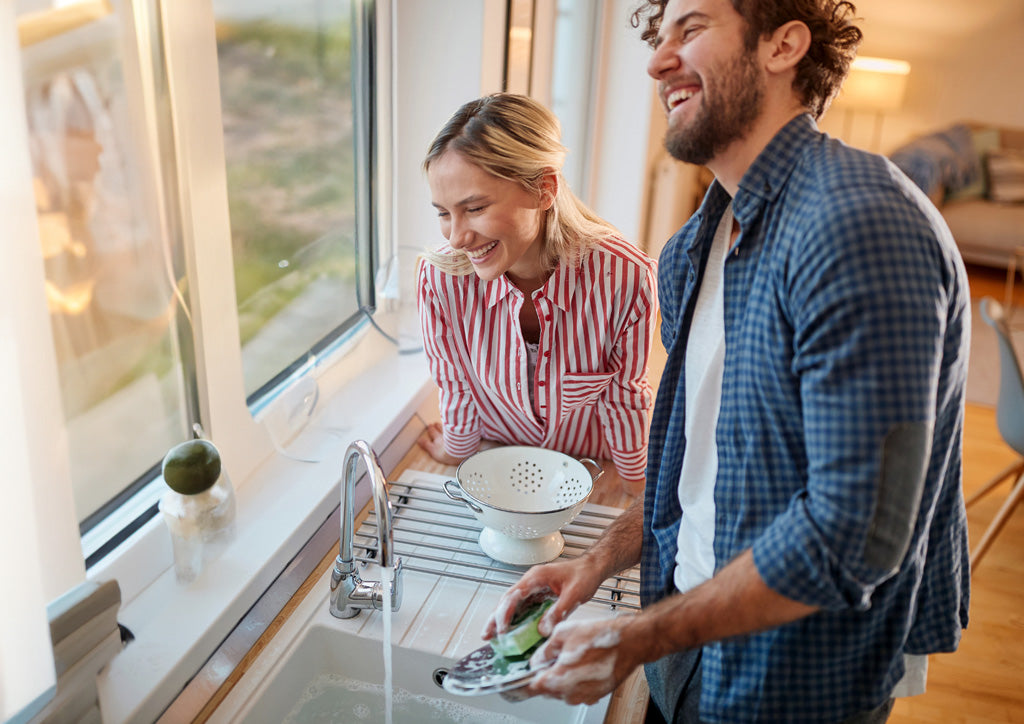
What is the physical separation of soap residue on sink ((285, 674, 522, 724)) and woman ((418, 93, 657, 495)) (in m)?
0.51

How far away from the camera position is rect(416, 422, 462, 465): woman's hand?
1.62 meters

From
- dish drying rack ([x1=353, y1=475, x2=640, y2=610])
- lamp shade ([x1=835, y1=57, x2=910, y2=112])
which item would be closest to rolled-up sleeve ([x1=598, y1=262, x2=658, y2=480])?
dish drying rack ([x1=353, y1=475, x2=640, y2=610])

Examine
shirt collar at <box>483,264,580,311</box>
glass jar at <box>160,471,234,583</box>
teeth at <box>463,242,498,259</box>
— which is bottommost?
glass jar at <box>160,471,234,583</box>

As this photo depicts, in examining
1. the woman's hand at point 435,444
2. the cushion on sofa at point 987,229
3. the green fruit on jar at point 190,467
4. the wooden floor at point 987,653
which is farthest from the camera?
the cushion on sofa at point 987,229

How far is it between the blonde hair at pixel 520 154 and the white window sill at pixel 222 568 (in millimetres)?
377

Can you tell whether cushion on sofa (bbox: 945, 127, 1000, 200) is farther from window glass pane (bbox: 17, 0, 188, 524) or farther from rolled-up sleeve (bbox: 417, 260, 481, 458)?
window glass pane (bbox: 17, 0, 188, 524)

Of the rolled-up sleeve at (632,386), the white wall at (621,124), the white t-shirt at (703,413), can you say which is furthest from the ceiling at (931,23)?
the white t-shirt at (703,413)

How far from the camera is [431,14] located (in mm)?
1806

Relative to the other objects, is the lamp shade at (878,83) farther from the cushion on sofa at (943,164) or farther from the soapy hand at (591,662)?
the soapy hand at (591,662)

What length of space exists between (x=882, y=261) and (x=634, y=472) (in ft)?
2.94

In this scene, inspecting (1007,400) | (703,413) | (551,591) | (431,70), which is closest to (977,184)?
(1007,400)

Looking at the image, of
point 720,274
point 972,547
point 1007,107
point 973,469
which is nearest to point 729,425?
point 720,274

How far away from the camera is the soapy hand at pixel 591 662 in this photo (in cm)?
81

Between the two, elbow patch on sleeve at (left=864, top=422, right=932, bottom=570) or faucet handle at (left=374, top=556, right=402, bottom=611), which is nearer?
elbow patch on sleeve at (left=864, top=422, right=932, bottom=570)
